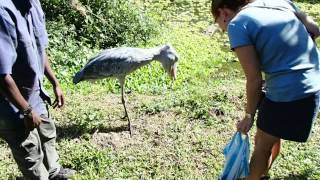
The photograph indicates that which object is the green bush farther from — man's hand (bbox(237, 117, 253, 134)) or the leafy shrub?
man's hand (bbox(237, 117, 253, 134))

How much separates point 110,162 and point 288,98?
6.67ft

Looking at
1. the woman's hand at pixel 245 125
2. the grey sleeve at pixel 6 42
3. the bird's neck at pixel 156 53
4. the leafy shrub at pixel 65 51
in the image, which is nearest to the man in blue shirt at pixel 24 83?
the grey sleeve at pixel 6 42

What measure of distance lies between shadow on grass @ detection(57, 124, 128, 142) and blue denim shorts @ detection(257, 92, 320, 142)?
226 cm

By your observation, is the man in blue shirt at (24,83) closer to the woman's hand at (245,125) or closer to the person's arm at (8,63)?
the person's arm at (8,63)

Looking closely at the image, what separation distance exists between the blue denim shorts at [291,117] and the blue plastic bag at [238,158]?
269mm

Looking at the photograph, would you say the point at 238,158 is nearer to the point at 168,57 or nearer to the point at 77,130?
the point at 168,57

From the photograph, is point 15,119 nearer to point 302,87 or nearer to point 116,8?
point 302,87

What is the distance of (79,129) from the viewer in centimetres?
520

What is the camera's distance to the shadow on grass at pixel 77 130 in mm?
5105

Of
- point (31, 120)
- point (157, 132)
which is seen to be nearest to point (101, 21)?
point (157, 132)

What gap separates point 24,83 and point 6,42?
0.45 metres

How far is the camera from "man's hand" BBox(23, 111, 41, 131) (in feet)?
10.6

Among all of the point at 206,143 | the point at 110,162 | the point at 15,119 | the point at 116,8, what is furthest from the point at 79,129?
the point at 116,8

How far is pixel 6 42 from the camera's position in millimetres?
2965
